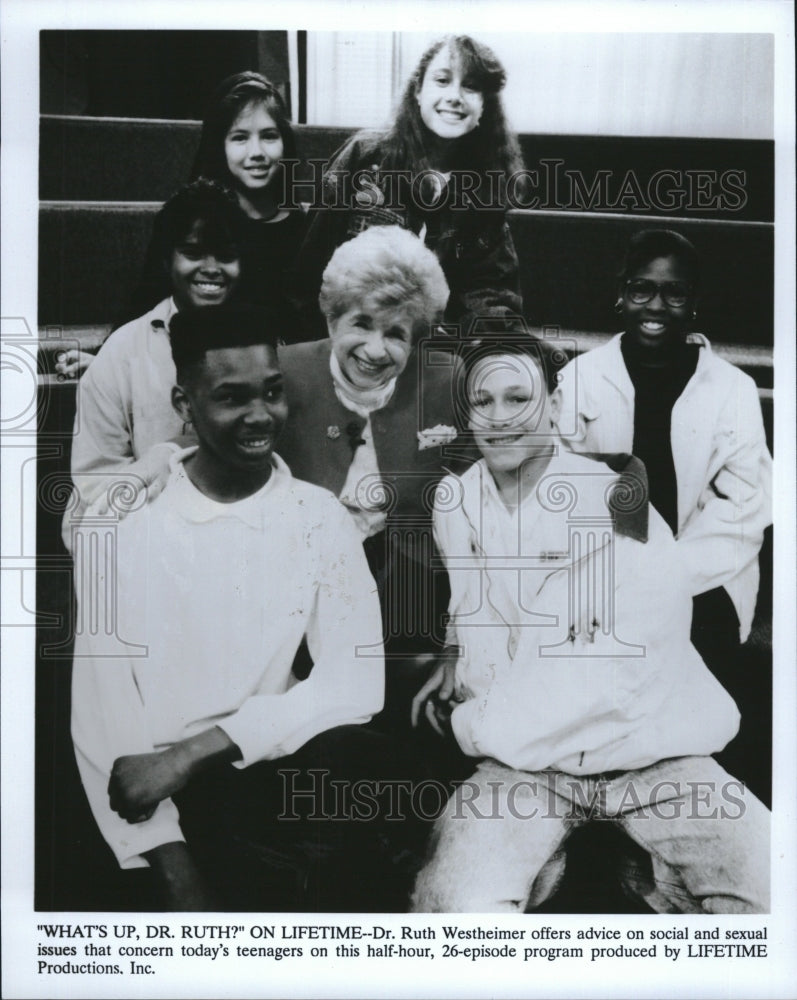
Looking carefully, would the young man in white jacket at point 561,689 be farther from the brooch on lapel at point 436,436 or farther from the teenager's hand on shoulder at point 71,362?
the teenager's hand on shoulder at point 71,362

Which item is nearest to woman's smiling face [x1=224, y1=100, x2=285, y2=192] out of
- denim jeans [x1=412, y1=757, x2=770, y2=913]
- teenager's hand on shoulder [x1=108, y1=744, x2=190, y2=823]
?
teenager's hand on shoulder [x1=108, y1=744, x2=190, y2=823]

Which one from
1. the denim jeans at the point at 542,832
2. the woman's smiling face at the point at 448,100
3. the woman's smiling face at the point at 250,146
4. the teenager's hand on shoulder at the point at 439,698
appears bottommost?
the denim jeans at the point at 542,832

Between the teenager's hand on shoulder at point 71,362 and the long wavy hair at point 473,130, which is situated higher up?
the long wavy hair at point 473,130

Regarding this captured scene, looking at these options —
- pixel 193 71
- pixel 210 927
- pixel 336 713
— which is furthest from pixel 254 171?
pixel 210 927

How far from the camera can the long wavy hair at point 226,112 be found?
343cm

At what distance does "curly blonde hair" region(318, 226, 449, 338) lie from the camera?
343 centimetres

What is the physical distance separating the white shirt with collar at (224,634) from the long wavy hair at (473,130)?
3.88ft

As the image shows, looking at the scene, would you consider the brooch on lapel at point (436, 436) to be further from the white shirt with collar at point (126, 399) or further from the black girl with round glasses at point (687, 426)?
the white shirt with collar at point (126, 399)

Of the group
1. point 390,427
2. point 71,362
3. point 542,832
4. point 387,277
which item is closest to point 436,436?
point 390,427

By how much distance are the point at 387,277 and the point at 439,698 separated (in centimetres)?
145

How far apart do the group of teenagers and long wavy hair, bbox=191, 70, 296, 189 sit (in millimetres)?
10

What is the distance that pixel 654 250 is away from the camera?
3.46 m

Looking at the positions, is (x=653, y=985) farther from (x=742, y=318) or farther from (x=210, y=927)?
(x=742, y=318)

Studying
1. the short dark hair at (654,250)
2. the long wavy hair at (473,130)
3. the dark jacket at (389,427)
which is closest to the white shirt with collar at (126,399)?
the dark jacket at (389,427)
